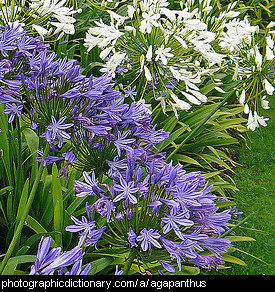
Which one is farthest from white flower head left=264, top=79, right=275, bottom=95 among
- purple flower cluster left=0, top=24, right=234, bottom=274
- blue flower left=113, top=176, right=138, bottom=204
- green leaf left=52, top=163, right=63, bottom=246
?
green leaf left=52, top=163, right=63, bottom=246

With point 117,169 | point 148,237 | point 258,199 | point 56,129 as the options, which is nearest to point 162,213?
point 148,237

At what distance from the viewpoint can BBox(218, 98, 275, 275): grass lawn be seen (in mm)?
3264

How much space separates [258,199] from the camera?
4.12 meters

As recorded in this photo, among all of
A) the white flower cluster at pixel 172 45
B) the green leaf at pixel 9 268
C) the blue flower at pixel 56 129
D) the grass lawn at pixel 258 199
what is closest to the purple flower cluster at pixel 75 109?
the blue flower at pixel 56 129

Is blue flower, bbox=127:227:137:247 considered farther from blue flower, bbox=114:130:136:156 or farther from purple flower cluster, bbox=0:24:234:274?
blue flower, bbox=114:130:136:156

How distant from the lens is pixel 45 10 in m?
1.99

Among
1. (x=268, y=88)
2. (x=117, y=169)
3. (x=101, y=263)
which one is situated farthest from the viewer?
(x=101, y=263)

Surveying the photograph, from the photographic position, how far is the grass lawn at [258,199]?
10.7 ft

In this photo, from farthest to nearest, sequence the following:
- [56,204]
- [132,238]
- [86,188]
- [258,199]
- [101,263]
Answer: [258,199] → [101,263] → [56,204] → [86,188] → [132,238]

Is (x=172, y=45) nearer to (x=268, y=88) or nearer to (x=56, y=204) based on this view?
(x=268, y=88)
